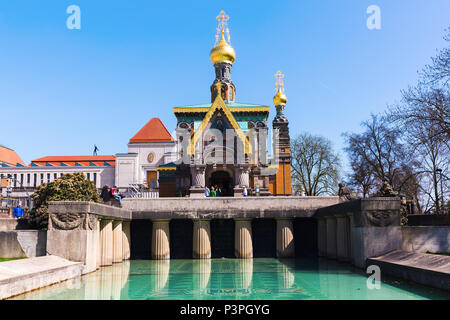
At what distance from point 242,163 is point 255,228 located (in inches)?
382

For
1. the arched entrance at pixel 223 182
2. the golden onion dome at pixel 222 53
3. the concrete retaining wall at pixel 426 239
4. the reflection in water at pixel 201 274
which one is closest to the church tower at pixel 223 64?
the golden onion dome at pixel 222 53

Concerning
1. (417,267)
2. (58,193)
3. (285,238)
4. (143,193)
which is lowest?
(417,267)

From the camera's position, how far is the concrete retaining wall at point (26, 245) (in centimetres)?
1888

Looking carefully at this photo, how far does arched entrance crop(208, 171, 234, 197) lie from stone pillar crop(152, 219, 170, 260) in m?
13.0

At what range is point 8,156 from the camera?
89812 millimetres

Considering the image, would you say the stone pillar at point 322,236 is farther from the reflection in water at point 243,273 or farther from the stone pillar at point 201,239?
the stone pillar at point 201,239

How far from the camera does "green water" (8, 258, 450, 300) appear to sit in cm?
1359

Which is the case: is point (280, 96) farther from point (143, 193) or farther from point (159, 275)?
point (159, 275)

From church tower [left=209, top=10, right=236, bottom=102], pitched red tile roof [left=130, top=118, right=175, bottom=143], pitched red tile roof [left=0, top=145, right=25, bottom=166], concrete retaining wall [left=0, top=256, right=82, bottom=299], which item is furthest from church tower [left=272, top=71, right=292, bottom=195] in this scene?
pitched red tile roof [left=0, top=145, right=25, bottom=166]

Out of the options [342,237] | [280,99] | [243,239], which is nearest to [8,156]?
[280,99]

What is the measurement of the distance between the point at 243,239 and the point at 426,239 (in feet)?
37.5

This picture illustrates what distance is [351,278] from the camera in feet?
55.7
